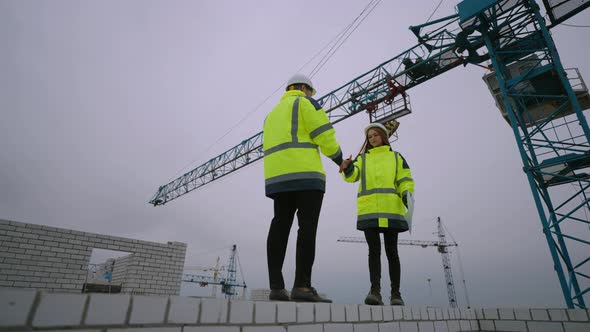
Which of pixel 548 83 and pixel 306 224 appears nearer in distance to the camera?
pixel 306 224

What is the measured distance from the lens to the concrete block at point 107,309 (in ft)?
2.95

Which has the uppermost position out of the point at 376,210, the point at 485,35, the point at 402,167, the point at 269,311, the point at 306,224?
the point at 485,35

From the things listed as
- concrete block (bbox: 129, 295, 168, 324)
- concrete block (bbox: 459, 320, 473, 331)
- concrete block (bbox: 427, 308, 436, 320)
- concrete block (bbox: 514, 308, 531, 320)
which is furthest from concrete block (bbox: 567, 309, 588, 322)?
concrete block (bbox: 129, 295, 168, 324)

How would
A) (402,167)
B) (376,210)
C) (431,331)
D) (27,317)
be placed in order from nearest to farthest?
(27,317)
(431,331)
(376,210)
(402,167)

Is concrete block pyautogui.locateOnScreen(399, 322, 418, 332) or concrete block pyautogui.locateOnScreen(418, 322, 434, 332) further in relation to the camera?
concrete block pyautogui.locateOnScreen(418, 322, 434, 332)

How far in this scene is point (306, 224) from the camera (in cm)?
197

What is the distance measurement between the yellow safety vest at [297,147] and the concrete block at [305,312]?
73cm

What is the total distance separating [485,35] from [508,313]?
8.73 m

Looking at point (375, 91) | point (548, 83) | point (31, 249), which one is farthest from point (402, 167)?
point (375, 91)

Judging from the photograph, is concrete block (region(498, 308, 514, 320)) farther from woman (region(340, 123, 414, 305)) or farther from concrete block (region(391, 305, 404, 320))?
concrete block (region(391, 305, 404, 320))

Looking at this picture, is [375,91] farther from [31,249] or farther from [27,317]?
[27,317]

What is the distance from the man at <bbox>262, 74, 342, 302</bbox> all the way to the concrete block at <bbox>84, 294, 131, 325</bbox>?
111cm

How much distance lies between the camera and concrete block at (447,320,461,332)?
2888 millimetres

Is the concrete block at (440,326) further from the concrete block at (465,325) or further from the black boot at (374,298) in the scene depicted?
the black boot at (374,298)
